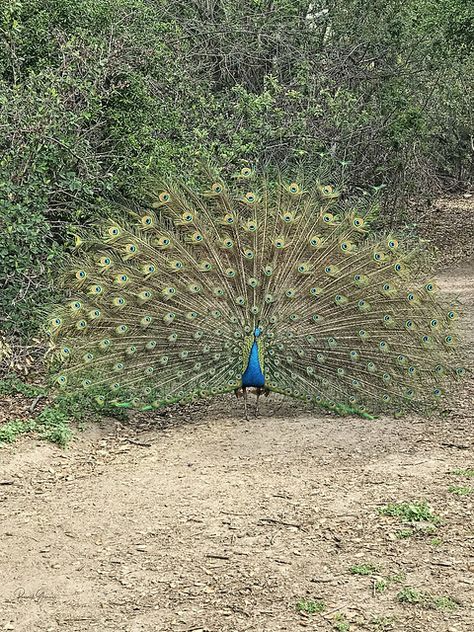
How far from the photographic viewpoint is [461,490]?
6617mm

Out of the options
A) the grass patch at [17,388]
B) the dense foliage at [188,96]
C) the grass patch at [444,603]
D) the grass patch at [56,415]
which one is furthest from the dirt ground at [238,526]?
the dense foliage at [188,96]

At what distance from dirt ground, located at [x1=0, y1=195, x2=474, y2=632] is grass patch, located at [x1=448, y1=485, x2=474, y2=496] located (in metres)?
0.03

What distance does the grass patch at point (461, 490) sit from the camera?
6566 millimetres

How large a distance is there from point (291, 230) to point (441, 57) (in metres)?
11.7

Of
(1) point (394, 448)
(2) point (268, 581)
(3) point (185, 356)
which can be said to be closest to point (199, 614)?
(2) point (268, 581)

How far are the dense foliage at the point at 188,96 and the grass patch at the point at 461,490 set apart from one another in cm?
440

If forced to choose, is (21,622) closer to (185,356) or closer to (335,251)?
(185,356)

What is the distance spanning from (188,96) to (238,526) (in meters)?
7.73

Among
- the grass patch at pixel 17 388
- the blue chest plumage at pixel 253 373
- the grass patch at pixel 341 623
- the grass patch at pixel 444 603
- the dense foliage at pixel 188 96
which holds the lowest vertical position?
the grass patch at pixel 341 623

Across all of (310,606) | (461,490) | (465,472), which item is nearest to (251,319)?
(465,472)

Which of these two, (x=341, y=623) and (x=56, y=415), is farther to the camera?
(x=56, y=415)

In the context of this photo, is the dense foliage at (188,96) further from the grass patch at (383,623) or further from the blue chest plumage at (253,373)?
the grass patch at (383,623)

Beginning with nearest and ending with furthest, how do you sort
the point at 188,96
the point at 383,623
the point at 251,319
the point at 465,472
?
the point at 383,623, the point at 465,472, the point at 251,319, the point at 188,96

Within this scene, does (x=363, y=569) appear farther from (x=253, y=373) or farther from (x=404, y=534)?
(x=253, y=373)
